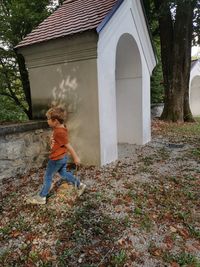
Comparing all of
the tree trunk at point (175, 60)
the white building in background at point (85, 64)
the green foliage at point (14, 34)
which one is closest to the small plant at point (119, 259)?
the white building in background at point (85, 64)

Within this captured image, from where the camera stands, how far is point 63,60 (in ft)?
17.7

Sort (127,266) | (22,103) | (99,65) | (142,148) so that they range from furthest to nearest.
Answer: (22,103), (142,148), (99,65), (127,266)

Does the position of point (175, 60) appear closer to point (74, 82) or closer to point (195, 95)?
point (74, 82)

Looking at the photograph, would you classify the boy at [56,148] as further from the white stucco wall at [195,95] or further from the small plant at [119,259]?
the white stucco wall at [195,95]

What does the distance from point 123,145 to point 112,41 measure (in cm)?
321

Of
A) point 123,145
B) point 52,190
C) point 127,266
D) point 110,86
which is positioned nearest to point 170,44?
point 123,145

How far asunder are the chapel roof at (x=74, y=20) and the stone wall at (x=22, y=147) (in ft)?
6.42

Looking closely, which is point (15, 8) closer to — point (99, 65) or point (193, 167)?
point (99, 65)

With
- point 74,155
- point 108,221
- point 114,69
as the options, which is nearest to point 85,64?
point 114,69

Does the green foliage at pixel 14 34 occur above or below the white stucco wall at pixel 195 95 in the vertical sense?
above

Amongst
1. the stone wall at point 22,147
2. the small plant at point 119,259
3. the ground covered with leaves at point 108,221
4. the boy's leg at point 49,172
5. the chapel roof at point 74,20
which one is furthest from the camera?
the chapel roof at point 74,20

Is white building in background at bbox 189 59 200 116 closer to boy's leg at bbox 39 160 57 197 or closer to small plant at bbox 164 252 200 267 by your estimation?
boy's leg at bbox 39 160 57 197

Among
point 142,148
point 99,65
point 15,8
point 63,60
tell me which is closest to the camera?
point 99,65

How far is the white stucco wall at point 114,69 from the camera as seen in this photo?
17.0 ft
